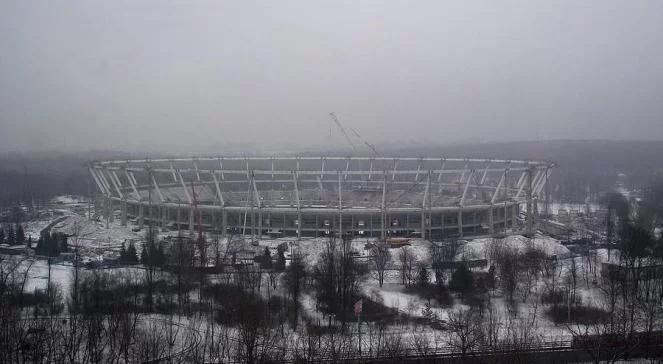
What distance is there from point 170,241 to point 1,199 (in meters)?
21.8

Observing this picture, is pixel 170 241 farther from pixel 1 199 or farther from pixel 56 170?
pixel 56 170

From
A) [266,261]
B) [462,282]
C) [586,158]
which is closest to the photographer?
[462,282]

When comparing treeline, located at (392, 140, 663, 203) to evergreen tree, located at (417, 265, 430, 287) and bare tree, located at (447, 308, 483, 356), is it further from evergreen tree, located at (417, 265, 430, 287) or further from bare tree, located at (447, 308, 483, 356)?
bare tree, located at (447, 308, 483, 356)

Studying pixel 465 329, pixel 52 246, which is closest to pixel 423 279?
pixel 465 329

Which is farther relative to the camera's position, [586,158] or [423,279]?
[586,158]

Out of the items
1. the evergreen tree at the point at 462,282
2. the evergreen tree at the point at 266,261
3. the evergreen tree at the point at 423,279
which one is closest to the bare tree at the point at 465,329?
the evergreen tree at the point at 462,282

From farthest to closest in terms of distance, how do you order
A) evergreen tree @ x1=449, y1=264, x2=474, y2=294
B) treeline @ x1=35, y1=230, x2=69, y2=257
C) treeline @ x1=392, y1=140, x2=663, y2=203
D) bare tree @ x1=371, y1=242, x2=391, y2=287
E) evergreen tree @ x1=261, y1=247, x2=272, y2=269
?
treeline @ x1=392, y1=140, x2=663, y2=203 < treeline @ x1=35, y1=230, x2=69, y2=257 < evergreen tree @ x1=261, y1=247, x2=272, y2=269 < bare tree @ x1=371, y1=242, x2=391, y2=287 < evergreen tree @ x1=449, y1=264, x2=474, y2=294

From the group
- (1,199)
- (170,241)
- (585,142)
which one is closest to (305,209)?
(170,241)

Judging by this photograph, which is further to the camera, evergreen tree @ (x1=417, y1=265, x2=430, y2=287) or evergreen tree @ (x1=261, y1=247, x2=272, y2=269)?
evergreen tree @ (x1=261, y1=247, x2=272, y2=269)

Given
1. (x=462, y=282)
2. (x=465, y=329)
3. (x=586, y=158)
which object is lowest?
(x=465, y=329)

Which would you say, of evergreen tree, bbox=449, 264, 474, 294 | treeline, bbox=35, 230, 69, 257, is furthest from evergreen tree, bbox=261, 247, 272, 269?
treeline, bbox=35, 230, 69, 257

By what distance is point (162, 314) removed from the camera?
10211 mm

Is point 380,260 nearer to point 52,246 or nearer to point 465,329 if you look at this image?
point 465,329

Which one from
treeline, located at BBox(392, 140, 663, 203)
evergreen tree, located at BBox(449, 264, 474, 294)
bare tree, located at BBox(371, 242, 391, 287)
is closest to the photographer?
evergreen tree, located at BBox(449, 264, 474, 294)
